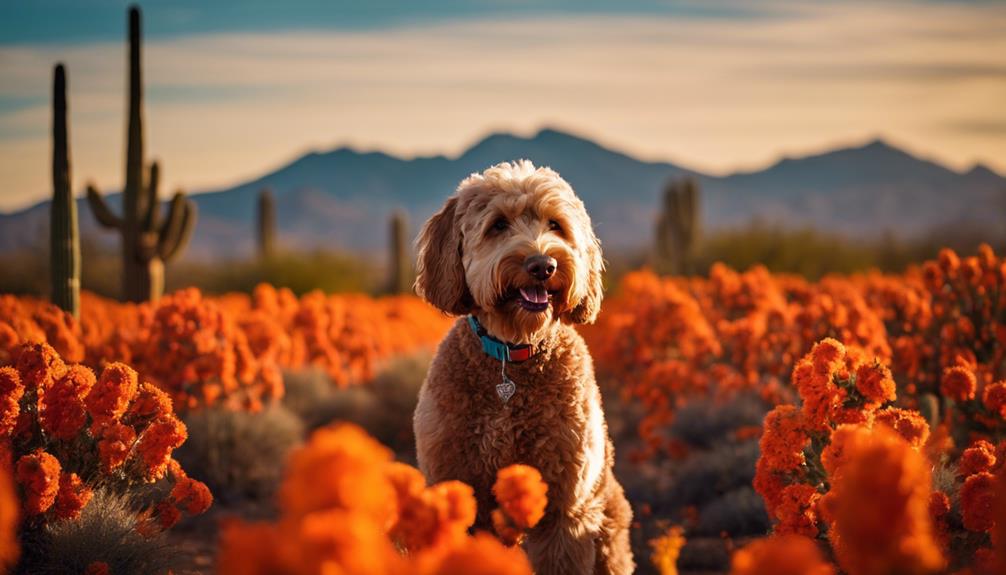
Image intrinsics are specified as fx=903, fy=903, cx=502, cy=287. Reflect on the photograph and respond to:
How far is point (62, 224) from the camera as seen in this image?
8672mm

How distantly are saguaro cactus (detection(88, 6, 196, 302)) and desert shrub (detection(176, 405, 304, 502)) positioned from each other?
421 cm

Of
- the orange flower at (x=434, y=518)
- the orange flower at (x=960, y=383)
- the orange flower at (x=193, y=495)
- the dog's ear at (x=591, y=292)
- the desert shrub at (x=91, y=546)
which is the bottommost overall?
the desert shrub at (x=91, y=546)

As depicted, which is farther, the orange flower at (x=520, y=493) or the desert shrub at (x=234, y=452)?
the desert shrub at (x=234, y=452)

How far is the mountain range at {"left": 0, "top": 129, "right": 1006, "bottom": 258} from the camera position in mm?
103625

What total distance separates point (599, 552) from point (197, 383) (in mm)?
4875

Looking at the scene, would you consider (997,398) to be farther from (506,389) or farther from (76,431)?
(76,431)

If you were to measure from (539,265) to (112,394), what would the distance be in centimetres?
220

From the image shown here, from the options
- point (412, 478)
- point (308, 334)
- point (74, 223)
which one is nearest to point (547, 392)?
point (412, 478)

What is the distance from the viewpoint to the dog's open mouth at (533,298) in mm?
4242

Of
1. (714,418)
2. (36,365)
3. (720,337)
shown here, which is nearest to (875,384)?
(36,365)

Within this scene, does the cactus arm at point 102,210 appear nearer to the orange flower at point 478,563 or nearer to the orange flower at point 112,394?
the orange flower at point 112,394

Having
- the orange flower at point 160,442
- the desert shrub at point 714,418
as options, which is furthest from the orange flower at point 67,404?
the desert shrub at point 714,418

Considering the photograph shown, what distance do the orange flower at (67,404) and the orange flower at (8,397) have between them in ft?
0.46

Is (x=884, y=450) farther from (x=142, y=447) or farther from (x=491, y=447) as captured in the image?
(x=142, y=447)
